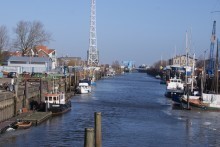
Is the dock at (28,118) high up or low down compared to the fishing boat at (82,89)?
down

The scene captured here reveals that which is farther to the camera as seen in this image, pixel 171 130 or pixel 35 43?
pixel 35 43

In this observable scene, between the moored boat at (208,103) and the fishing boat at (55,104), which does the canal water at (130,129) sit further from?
the moored boat at (208,103)

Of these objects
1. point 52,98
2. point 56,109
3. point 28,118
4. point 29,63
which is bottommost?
point 28,118

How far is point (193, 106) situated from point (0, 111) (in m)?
31.5

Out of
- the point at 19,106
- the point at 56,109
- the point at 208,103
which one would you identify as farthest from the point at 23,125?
the point at 208,103

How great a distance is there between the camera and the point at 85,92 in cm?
9606

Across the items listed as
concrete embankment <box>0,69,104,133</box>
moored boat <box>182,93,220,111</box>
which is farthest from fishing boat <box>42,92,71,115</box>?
moored boat <box>182,93,220,111</box>

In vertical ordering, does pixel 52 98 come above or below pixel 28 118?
above

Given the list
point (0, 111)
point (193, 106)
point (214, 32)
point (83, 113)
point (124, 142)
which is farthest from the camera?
point (214, 32)

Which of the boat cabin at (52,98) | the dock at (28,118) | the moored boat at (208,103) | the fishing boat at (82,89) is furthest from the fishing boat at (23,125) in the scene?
the fishing boat at (82,89)

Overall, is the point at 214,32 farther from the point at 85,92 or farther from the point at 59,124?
the point at 59,124

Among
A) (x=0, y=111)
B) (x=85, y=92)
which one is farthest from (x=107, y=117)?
(x=85, y=92)

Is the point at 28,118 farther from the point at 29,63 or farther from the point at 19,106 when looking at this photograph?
the point at 29,63

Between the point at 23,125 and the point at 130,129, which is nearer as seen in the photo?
the point at 23,125
